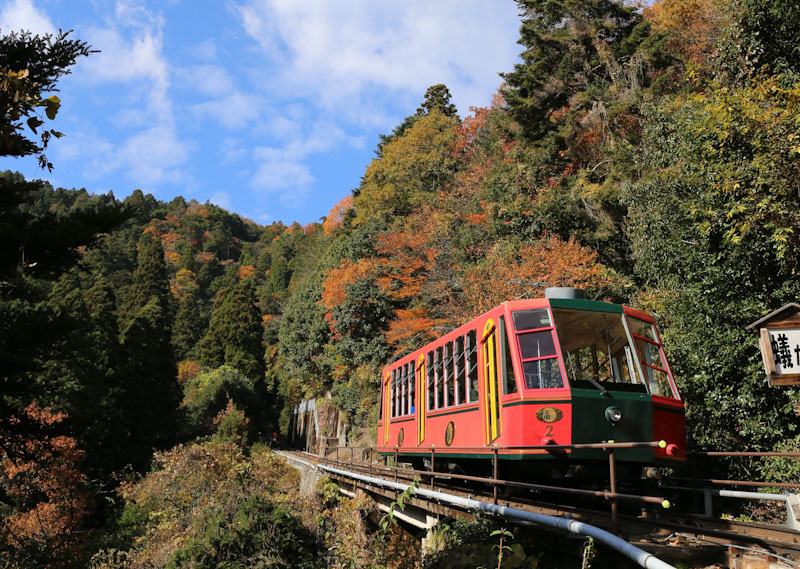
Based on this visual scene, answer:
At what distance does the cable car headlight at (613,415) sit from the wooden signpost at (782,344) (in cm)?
188

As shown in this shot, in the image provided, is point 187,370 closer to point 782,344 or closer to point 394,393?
point 394,393

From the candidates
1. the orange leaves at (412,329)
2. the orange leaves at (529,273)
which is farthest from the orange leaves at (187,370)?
the orange leaves at (529,273)

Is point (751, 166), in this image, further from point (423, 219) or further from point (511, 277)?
point (423, 219)

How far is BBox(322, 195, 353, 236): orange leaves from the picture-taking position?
177 feet

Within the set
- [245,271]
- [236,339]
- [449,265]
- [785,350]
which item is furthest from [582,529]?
[245,271]

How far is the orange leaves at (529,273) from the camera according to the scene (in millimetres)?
18344

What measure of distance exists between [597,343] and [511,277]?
A: 9.70 m

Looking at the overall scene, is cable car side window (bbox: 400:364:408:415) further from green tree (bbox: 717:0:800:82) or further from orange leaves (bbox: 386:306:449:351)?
green tree (bbox: 717:0:800:82)

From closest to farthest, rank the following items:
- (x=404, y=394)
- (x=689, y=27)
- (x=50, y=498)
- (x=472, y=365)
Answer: (x=472, y=365) → (x=404, y=394) → (x=50, y=498) → (x=689, y=27)

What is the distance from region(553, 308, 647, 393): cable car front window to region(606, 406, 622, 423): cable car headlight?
1.79 feet

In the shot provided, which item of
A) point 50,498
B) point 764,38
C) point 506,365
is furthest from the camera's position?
point 50,498

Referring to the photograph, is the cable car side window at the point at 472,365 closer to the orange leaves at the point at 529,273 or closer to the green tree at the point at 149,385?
the orange leaves at the point at 529,273

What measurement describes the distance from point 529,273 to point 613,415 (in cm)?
1063

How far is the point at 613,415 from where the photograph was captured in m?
8.30
